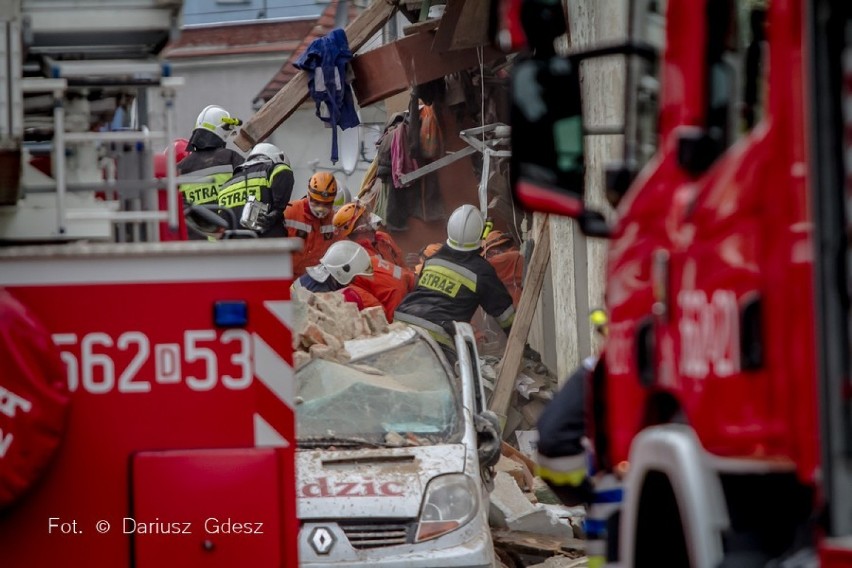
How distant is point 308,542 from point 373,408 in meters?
1.31

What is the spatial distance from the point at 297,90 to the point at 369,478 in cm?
809

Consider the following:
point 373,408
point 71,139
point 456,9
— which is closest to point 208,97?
point 456,9

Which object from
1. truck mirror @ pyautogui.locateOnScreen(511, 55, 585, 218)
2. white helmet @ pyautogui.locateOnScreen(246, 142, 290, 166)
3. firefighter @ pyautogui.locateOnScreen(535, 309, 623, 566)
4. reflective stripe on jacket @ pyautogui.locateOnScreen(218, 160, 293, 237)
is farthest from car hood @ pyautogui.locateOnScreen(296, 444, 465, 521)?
white helmet @ pyautogui.locateOnScreen(246, 142, 290, 166)

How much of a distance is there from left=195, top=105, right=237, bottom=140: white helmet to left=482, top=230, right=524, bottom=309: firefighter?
10.4ft

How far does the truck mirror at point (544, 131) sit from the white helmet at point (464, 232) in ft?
34.4

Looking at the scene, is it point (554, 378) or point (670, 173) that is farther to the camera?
point (554, 378)

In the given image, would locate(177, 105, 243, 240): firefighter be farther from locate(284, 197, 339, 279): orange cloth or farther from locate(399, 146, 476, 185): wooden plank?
locate(399, 146, 476, 185): wooden plank

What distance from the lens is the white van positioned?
8234mm

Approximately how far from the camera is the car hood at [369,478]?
27.3 feet

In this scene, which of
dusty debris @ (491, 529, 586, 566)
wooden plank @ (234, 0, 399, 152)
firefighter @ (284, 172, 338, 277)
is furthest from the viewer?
firefighter @ (284, 172, 338, 277)

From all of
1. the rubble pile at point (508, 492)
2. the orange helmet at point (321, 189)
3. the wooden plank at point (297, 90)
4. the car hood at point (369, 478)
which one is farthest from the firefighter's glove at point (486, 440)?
the orange helmet at point (321, 189)

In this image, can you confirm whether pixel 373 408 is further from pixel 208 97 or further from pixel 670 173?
pixel 208 97

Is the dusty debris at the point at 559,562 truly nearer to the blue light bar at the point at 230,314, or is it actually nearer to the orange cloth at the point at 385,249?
the blue light bar at the point at 230,314

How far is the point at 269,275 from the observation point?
4.85m
